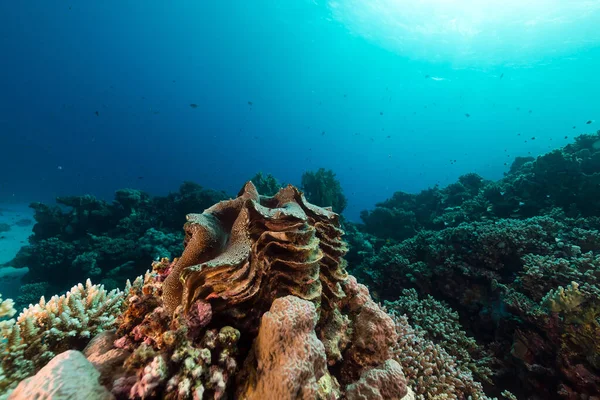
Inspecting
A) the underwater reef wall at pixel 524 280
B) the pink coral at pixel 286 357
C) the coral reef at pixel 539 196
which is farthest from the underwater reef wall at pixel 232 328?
the coral reef at pixel 539 196

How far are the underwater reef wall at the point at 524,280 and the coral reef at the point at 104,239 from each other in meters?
9.09

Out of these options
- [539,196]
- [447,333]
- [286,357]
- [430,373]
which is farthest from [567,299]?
[539,196]

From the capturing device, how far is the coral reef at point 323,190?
1697 cm

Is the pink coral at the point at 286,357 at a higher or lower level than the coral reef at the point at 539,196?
lower

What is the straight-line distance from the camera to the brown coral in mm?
1884

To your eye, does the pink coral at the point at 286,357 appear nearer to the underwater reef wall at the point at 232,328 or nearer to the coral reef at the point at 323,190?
the underwater reef wall at the point at 232,328

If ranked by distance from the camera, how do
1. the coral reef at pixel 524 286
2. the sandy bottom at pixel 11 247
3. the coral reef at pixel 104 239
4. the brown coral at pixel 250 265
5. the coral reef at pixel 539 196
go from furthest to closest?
1. the sandy bottom at pixel 11 247
2. the coral reef at pixel 104 239
3. the coral reef at pixel 539 196
4. the coral reef at pixel 524 286
5. the brown coral at pixel 250 265

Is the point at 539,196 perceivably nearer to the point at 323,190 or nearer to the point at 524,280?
the point at 524,280

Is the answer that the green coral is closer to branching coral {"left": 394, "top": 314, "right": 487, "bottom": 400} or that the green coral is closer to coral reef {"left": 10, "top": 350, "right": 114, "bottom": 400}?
branching coral {"left": 394, "top": 314, "right": 487, "bottom": 400}

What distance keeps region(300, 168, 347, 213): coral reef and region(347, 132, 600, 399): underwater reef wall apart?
5.08 metres

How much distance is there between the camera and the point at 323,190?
17000 mm

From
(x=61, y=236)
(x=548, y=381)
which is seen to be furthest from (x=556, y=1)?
(x=61, y=236)

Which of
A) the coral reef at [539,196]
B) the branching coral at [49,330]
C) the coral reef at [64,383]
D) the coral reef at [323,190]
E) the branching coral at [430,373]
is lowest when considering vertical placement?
the branching coral at [430,373]

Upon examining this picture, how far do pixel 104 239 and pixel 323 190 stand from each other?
40.4 feet
